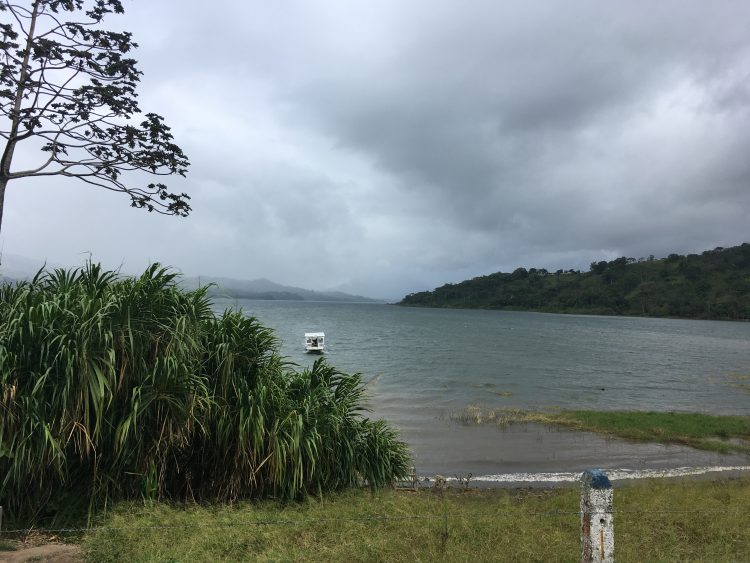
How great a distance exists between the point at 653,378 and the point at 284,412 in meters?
35.7

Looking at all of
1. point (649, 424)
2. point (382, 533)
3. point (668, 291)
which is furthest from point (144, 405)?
point (668, 291)

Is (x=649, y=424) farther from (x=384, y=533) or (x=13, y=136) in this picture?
(x=13, y=136)

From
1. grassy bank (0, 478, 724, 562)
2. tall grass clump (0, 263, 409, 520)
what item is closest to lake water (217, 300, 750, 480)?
tall grass clump (0, 263, 409, 520)

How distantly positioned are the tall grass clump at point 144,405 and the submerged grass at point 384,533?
0.61 metres

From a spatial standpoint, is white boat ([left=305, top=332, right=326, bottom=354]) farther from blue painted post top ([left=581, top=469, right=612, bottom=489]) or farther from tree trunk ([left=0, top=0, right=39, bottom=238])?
blue painted post top ([left=581, top=469, right=612, bottom=489])

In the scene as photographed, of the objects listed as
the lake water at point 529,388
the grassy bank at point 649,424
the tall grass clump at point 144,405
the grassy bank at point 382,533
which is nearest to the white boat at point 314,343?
the lake water at point 529,388

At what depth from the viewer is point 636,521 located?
22.4 feet

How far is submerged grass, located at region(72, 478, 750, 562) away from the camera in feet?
16.9

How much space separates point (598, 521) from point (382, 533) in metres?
2.70

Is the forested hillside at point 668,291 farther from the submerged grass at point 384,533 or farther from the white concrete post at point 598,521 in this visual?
the white concrete post at point 598,521

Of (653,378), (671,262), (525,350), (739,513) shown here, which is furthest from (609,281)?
(739,513)

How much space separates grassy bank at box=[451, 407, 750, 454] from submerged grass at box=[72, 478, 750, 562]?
445 inches

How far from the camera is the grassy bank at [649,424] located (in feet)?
57.5

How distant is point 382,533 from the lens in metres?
5.82
